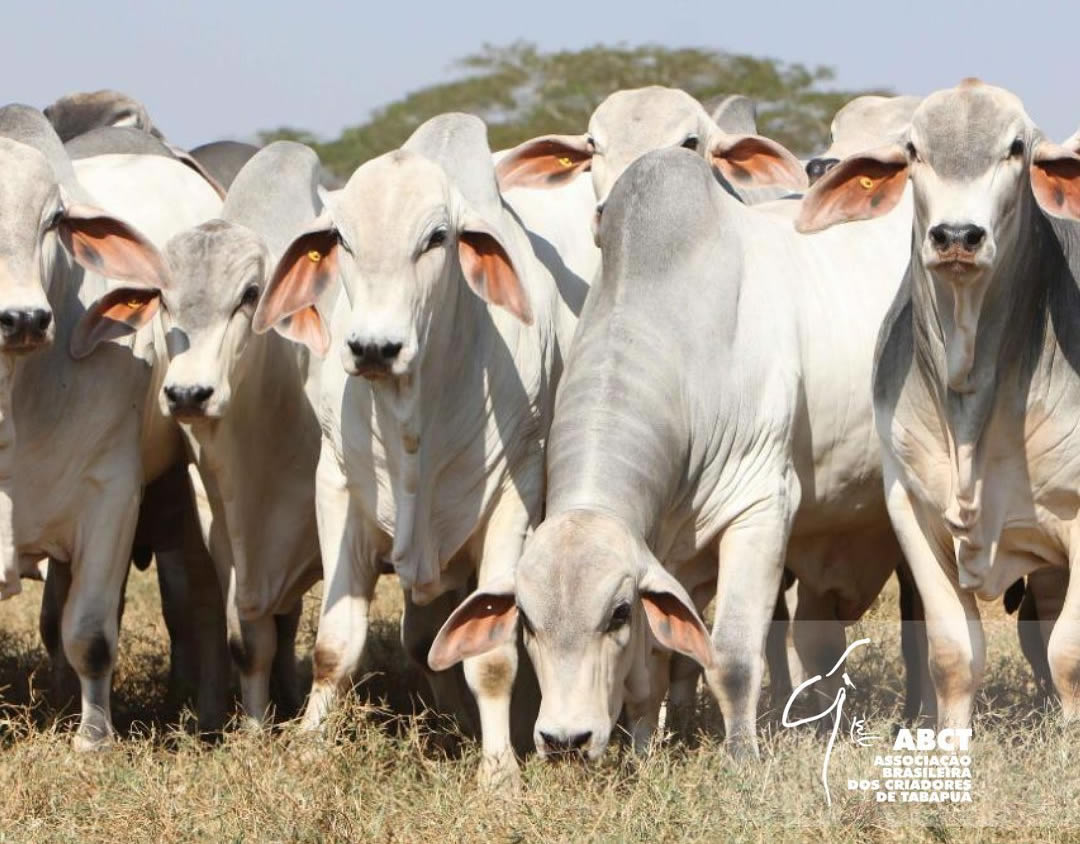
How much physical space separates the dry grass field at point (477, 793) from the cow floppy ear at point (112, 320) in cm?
106

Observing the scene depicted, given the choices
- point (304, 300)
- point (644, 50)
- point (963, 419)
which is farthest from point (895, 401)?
point (644, 50)

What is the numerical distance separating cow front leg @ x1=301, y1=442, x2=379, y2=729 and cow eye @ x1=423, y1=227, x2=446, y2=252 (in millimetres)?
762

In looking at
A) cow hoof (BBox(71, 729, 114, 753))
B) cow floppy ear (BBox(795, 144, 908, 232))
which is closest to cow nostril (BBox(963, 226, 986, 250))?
cow floppy ear (BBox(795, 144, 908, 232))

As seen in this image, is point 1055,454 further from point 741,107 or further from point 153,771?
point 741,107

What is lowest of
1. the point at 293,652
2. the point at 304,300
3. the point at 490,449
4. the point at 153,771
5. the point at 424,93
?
the point at 424,93

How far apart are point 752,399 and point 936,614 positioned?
0.76 m

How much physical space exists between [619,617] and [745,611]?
776 millimetres

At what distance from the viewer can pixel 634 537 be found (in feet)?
17.9

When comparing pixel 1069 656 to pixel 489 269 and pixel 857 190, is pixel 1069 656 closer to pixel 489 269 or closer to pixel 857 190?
pixel 857 190

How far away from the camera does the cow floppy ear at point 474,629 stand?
550 centimetres

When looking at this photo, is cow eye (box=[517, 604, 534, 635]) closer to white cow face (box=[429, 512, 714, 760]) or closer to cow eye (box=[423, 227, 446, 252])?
white cow face (box=[429, 512, 714, 760])

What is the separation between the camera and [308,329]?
20.6ft

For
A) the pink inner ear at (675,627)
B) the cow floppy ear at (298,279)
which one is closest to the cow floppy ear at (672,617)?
the pink inner ear at (675,627)

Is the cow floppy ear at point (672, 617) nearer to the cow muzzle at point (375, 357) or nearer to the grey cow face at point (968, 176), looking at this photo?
the cow muzzle at point (375, 357)
